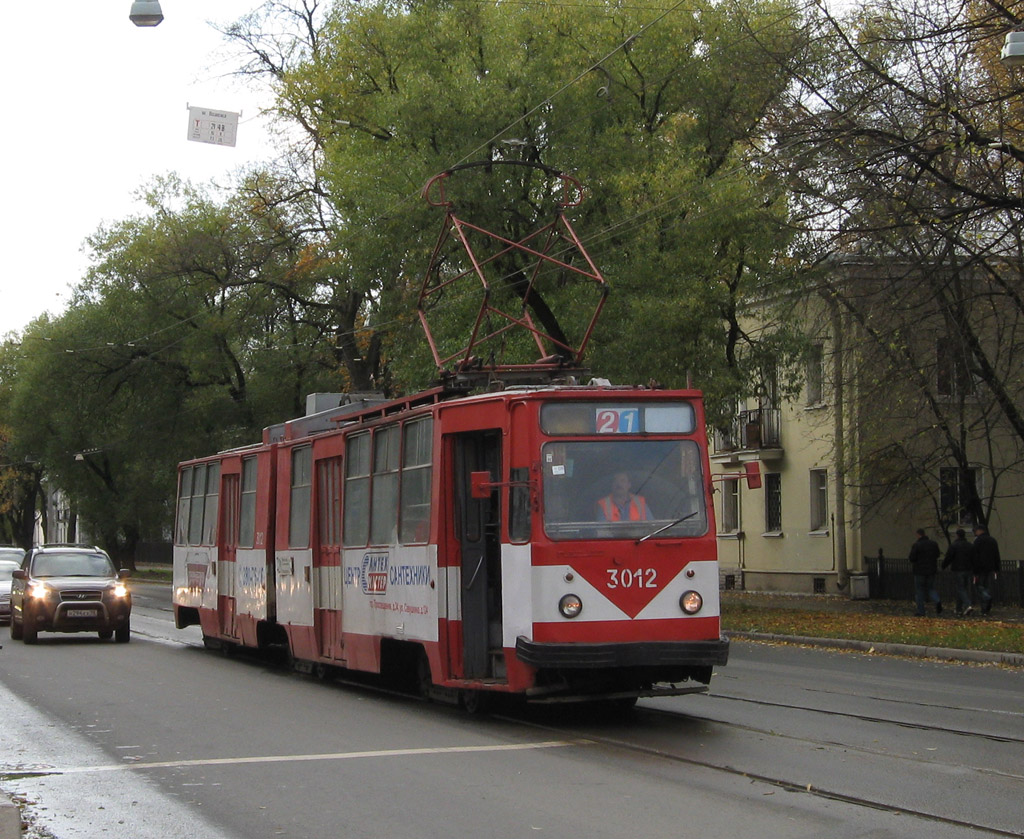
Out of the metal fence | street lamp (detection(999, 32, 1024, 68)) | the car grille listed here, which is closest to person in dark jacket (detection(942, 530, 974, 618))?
the metal fence

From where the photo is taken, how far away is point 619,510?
11609 mm

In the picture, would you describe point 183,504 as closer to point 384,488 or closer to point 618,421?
point 384,488

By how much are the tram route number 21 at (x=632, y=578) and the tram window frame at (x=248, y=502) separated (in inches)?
342

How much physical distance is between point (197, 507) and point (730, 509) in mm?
27143

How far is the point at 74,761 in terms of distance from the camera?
10312mm

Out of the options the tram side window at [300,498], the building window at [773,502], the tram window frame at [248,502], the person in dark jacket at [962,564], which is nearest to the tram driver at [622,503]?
the tram side window at [300,498]

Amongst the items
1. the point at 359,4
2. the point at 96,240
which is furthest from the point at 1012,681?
the point at 96,240

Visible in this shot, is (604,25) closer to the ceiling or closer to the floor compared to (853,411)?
closer to the ceiling

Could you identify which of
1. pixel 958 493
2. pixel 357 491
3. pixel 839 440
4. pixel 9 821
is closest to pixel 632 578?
pixel 357 491

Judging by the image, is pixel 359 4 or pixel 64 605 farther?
pixel 359 4

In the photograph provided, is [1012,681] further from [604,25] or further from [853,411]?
[604,25]

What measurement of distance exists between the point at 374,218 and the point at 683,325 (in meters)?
6.59

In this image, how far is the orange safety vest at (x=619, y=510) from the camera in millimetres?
11555

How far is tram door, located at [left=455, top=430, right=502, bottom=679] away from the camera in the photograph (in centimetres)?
1219
